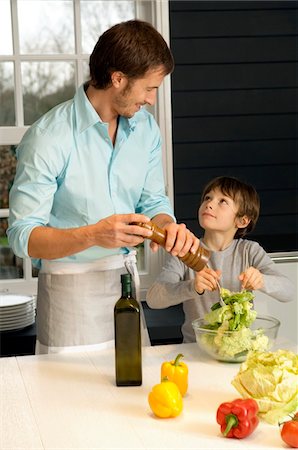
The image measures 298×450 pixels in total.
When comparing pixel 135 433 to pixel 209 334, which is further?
pixel 209 334

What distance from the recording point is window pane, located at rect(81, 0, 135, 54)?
437cm

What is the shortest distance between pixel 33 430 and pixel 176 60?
2.84 metres

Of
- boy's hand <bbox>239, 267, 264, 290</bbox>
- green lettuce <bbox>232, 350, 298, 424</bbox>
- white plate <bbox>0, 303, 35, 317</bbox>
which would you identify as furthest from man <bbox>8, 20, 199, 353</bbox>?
white plate <bbox>0, 303, 35, 317</bbox>

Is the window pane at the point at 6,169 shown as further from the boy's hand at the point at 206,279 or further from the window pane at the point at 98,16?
the boy's hand at the point at 206,279

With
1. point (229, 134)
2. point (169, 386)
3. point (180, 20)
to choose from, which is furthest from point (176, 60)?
point (169, 386)

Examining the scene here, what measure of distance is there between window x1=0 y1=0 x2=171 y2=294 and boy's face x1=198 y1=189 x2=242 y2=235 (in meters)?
1.17

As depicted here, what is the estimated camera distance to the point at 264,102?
4.58m

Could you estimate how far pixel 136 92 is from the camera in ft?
8.41

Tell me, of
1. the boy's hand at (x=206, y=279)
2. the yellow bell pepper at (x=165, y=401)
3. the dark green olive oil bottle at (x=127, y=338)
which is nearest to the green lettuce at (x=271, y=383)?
the yellow bell pepper at (x=165, y=401)

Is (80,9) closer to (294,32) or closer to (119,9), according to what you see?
(119,9)

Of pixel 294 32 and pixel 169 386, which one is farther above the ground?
pixel 294 32

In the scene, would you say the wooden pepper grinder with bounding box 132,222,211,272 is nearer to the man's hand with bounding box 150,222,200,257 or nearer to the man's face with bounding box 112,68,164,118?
the man's hand with bounding box 150,222,200,257

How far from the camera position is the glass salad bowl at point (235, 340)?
2365 mm

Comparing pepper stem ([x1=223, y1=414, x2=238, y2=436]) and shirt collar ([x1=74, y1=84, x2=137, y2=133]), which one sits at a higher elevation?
shirt collar ([x1=74, y1=84, x2=137, y2=133])
